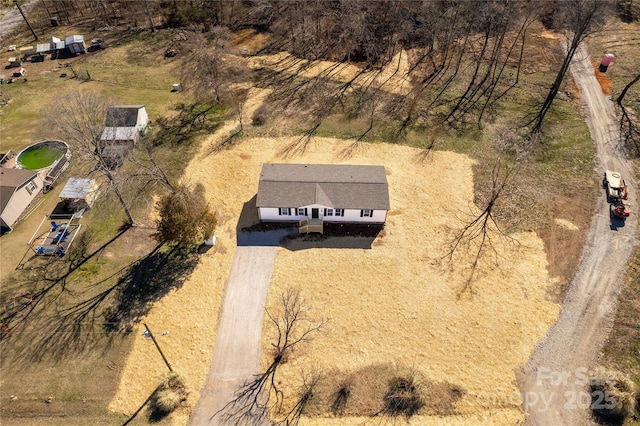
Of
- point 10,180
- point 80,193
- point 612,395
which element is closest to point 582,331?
point 612,395

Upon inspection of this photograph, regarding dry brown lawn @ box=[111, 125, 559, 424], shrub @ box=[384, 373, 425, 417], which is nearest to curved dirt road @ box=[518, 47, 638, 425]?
dry brown lawn @ box=[111, 125, 559, 424]

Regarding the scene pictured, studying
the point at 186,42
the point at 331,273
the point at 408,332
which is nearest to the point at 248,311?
the point at 331,273

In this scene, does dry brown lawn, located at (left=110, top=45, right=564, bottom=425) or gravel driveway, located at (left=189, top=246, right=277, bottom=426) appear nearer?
gravel driveway, located at (left=189, top=246, right=277, bottom=426)

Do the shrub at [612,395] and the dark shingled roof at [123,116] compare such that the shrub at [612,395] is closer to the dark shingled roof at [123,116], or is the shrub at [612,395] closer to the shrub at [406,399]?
the shrub at [406,399]

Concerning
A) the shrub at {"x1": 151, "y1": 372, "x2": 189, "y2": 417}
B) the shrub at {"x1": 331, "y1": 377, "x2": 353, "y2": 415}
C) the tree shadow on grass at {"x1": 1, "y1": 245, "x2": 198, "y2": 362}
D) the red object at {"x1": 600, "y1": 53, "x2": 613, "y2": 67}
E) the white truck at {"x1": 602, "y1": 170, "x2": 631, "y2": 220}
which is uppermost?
the red object at {"x1": 600, "y1": 53, "x2": 613, "y2": 67}

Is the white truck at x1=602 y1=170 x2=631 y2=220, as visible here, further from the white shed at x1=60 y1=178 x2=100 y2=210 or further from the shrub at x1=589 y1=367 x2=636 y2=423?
the white shed at x1=60 y1=178 x2=100 y2=210

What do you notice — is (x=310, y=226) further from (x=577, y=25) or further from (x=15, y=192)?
(x=577, y=25)
